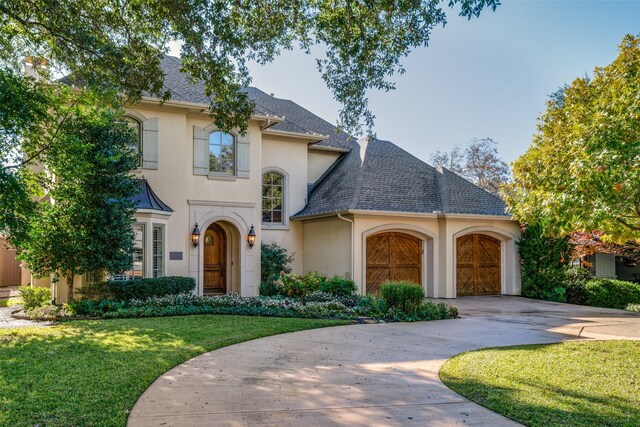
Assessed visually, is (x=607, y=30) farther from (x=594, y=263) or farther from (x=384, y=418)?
(x=594, y=263)

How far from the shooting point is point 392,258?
56.5 ft

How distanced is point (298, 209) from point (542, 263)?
916 centimetres

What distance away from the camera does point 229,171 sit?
16266 mm

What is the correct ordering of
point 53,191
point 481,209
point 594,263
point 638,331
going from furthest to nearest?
point 594,263 → point 481,209 → point 53,191 → point 638,331

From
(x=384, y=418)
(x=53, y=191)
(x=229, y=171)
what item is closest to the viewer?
(x=384, y=418)

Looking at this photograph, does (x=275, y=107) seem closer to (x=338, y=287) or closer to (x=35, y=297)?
(x=338, y=287)

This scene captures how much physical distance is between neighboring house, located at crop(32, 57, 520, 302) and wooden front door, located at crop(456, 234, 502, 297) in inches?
1.5

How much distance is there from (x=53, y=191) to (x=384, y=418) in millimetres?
10272

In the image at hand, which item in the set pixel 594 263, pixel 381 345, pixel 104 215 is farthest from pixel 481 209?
pixel 104 215

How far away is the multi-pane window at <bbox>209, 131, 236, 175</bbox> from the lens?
52.7 feet

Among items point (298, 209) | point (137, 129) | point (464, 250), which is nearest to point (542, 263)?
point (464, 250)

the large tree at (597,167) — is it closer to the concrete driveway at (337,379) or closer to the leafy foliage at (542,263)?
the concrete driveway at (337,379)

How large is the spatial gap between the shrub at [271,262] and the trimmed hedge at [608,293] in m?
10.3

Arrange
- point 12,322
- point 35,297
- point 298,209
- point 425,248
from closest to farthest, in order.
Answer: point 12,322 → point 35,297 → point 425,248 → point 298,209
